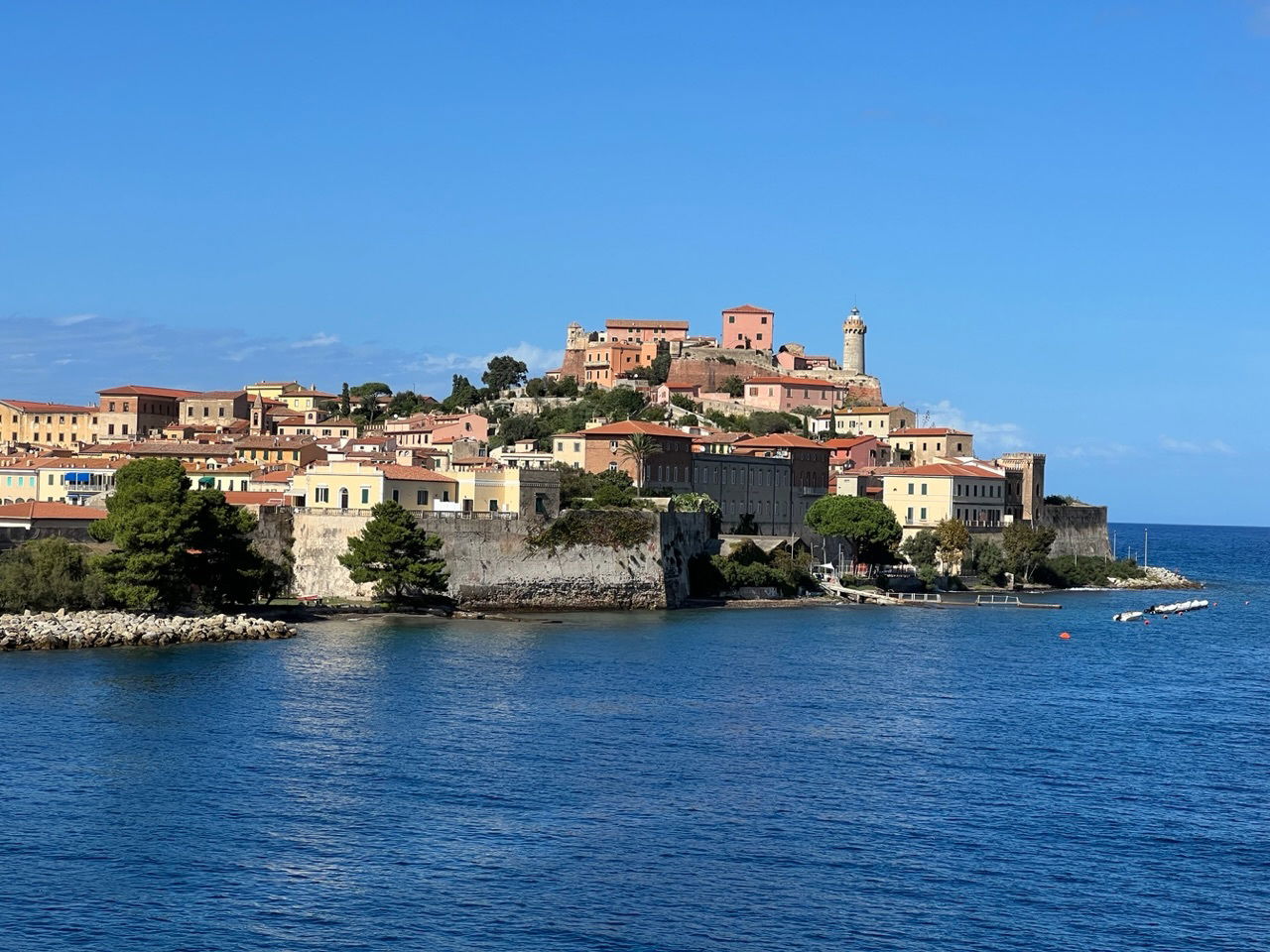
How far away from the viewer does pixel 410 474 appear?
2223 inches

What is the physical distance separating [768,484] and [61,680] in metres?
41.4

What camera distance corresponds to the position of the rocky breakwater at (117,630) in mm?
41062

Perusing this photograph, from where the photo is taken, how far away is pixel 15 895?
19.9 meters

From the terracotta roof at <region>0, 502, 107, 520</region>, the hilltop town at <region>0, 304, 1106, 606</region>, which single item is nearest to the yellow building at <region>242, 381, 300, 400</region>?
the hilltop town at <region>0, 304, 1106, 606</region>

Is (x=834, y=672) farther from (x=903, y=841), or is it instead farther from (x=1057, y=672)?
(x=903, y=841)

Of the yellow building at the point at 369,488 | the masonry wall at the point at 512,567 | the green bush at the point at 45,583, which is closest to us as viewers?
the green bush at the point at 45,583

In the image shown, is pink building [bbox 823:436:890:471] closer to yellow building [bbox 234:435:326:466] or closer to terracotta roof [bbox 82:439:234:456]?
yellow building [bbox 234:435:326:466]

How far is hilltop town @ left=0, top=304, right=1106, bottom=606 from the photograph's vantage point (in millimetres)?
56906

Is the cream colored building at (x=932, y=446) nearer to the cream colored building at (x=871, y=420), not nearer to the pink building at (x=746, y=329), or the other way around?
the cream colored building at (x=871, y=420)

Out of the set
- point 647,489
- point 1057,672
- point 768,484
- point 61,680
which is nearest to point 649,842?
point 61,680

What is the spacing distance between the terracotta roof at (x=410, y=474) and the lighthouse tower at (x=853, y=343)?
6014cm

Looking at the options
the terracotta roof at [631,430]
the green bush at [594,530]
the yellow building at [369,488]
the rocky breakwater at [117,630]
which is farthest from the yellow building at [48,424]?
the rocky breakwater at [117,630]

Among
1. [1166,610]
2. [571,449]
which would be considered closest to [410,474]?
[571,449]

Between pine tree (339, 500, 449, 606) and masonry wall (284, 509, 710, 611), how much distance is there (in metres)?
1.18
